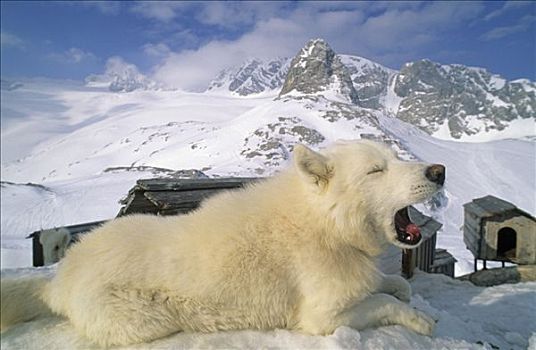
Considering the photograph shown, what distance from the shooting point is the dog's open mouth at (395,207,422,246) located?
328cm

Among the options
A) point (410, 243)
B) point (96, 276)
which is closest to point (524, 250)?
point (410, 243)

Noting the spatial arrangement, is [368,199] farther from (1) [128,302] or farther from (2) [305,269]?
(1) [128,302]

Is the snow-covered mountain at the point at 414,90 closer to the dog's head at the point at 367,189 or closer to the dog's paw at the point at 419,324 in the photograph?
the dog's head at the point at 367,189

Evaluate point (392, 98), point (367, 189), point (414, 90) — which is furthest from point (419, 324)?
point (414, 90)

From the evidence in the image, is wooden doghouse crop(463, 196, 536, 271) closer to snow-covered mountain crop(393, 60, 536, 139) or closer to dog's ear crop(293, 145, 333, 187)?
dog's ear crop(293, 145, 333, 187)

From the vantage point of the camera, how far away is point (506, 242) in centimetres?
1012

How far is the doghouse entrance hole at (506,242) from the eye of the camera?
9906 mm

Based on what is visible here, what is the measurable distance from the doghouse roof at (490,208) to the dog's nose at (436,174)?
317 inches

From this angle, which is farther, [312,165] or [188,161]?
[188,161]

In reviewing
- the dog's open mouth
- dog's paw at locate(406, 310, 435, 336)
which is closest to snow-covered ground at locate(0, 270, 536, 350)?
dog's paw at locate(406, 310, 435, 336)

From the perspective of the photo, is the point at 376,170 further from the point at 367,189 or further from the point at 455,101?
the point at 455,101

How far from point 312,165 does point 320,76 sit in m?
129

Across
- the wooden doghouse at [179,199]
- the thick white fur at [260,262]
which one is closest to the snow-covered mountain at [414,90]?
the wooden doghouse at [179,199]

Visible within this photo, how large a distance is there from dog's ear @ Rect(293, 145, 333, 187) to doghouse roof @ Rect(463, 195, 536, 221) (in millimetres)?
8713
